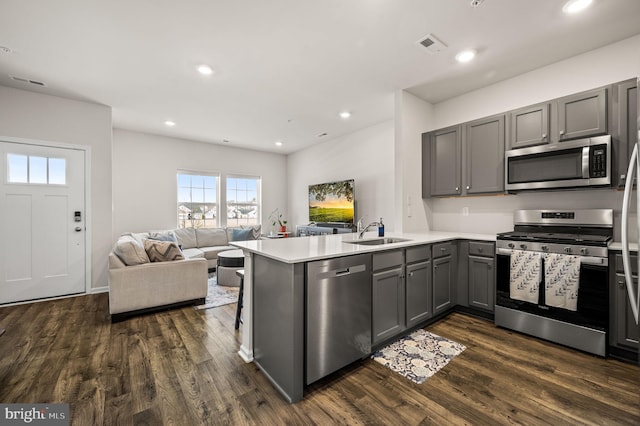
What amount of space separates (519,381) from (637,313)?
0.87 meters

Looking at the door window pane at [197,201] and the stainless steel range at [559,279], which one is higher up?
the door window pane at [197,201]

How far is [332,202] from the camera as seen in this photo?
5.69 metres

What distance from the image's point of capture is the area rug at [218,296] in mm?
3506

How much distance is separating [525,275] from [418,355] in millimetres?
1282

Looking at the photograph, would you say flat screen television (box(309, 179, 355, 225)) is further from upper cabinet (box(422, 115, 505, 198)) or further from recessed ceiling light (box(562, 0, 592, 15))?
recessed ceiling light (box(562, 0, 592, 15))

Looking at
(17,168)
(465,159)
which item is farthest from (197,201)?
(465,159)

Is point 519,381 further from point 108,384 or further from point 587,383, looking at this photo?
point 108,384

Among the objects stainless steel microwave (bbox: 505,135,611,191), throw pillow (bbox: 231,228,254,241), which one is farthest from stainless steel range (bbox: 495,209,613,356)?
throw pillow (bbox: 231,228,254,241)

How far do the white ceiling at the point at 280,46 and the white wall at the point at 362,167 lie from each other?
101 centimetres

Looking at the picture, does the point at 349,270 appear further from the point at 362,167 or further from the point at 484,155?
the point at 362,167

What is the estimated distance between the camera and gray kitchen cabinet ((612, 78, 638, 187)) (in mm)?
2285

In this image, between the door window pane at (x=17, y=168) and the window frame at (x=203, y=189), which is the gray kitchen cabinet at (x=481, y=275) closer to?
the window frame at (x=203, y=189)

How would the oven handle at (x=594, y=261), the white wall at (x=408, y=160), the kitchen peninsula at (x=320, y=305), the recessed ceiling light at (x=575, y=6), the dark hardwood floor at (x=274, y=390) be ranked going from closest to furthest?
the dark hardwood floor at (x=274, y=390), the kitchen peninsula at (x=320, y=305), the recessed ceiling light at (x=575, y=6), the oven handle at (x=594, y=261), the white wall at (x=408, y=160)

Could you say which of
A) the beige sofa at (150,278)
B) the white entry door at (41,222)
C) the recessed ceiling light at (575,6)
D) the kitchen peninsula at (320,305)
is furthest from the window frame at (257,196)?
the recessed ceiling light at (575,6)
